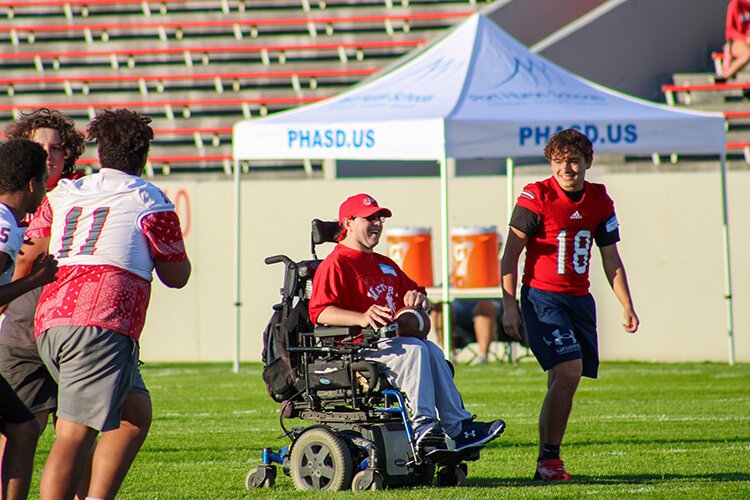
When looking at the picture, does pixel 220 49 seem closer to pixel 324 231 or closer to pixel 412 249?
pixel 412 249

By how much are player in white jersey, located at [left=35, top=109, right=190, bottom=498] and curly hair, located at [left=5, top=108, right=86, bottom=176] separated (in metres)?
0.58

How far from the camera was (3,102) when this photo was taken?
21.2m

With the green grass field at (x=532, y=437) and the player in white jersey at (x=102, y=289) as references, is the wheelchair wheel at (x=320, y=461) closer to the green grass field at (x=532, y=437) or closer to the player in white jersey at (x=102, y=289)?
the green grass field at (x=532, y=437)

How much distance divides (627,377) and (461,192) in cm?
339

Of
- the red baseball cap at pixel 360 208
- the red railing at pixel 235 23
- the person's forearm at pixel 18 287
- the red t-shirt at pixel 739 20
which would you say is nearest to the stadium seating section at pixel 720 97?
the red railing at pixel 235 23

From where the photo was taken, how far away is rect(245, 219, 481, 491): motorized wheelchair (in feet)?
19.6

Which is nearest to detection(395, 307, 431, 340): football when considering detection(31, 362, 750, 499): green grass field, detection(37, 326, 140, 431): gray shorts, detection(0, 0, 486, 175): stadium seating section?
detection(31, 362, 750, 499): green grass field

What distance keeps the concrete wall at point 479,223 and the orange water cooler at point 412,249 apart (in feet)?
3.27

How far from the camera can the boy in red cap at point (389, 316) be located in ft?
19.5

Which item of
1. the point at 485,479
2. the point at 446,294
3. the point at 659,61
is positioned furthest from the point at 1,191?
the point at 659,61

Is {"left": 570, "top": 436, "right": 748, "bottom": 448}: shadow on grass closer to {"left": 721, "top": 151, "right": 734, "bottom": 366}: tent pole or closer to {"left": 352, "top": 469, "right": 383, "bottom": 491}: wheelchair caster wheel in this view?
{"left": 352, "top": 469, "right": 383, "bottom": 491}: wheelchair caster wheel

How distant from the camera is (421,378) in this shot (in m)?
5.93

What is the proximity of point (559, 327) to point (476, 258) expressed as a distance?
7.34m

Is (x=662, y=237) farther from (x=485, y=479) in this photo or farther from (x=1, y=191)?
(x=1, y=191)
